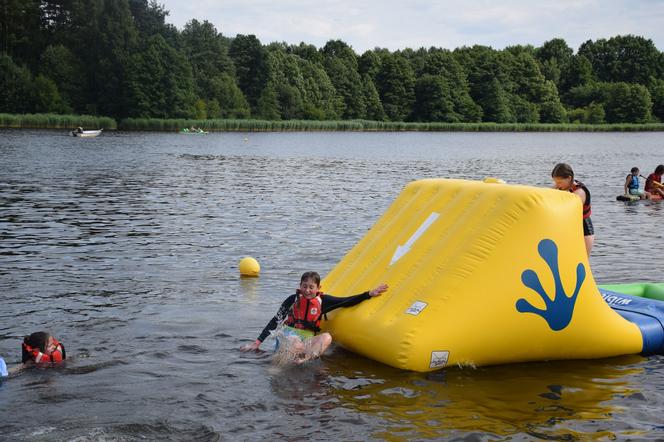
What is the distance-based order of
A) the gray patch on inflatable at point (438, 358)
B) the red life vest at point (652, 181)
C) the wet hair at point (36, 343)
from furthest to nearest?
the red life vest at point (652, 181), the wet hair at point (36, 343), the gray patch on inflatable at point (438, 358)

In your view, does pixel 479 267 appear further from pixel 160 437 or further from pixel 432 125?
pixel 432 125

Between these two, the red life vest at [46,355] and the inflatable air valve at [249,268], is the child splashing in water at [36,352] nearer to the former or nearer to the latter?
the red life vest at [46,355]

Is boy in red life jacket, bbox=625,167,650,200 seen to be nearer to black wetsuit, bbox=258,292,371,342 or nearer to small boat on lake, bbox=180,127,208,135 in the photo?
black wetsuit, bbox=258,292,371,342

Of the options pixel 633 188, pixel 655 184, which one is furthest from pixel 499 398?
pixel 633 188

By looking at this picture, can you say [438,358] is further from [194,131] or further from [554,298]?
[194,131]

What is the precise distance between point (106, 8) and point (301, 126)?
1139 inches

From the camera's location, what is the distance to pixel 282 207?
2288 cm

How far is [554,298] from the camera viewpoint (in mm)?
8031

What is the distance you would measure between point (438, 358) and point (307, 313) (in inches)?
59.3

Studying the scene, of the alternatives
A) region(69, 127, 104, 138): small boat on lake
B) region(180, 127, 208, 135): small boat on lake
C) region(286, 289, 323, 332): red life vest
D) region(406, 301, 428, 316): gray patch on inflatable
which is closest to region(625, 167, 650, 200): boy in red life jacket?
region(286, 289, 323, 332): red life vest

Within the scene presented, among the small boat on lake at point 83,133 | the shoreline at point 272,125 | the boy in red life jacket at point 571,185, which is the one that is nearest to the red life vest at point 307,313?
the boy in red life jacket at point 571,185

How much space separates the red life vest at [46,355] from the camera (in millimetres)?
8117

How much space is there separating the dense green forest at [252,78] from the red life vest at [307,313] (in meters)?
88.5

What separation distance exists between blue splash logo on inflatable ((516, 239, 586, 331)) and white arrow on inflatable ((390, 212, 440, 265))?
4.09 ft
